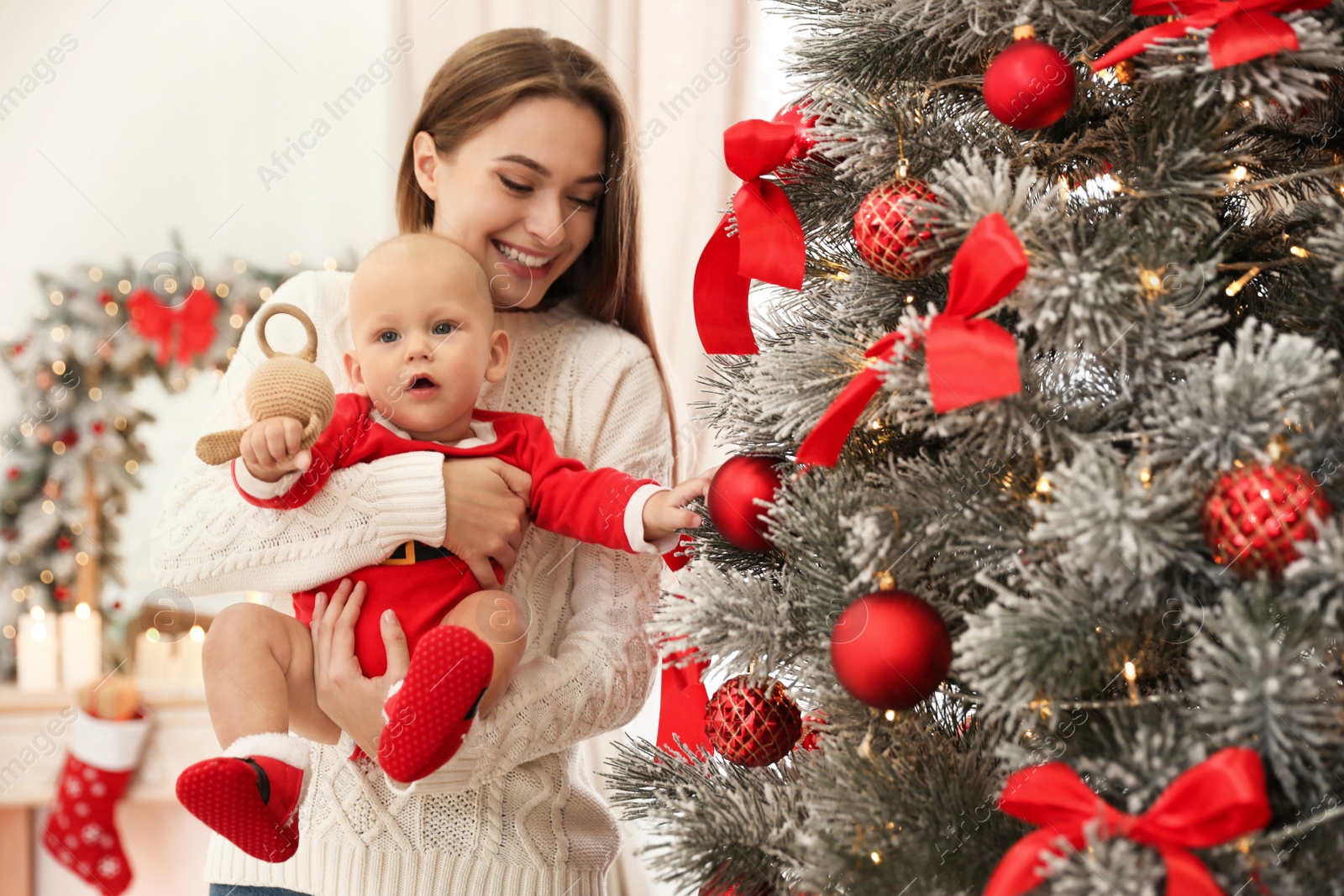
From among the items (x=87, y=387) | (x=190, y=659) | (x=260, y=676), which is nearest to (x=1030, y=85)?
(x=260, y=676)

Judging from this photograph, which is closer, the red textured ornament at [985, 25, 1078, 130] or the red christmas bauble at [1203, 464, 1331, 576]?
the red christmas bauble at [1203, 464, 1331, 576]

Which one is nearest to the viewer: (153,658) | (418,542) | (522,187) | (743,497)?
(743,497)

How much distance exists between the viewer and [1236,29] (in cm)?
56

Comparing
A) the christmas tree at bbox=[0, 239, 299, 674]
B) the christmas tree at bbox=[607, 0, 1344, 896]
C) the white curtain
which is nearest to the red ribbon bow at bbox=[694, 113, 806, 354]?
the christmas tree at bbox=[607, 0, 1344, 896]

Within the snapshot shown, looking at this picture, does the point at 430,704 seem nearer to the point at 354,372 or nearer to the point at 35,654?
the point at 354,372

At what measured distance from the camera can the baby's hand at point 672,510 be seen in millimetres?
927

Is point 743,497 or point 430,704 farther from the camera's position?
point 430,704

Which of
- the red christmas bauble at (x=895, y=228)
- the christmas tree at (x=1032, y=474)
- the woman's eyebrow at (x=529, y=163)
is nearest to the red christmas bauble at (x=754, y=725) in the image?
the christmas tree at (x=1032, y=474)

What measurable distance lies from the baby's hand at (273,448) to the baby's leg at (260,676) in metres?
0.16

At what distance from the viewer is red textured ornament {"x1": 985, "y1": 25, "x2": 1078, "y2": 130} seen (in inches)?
24.7

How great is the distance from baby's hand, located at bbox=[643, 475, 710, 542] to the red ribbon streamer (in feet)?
0.06

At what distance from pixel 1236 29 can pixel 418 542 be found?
0.88 m

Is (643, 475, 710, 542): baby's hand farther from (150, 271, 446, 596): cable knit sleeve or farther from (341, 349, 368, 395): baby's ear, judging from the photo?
(341, 349, 368, 395): baby's ear

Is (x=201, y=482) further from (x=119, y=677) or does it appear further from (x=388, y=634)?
(x=119, y=677)
